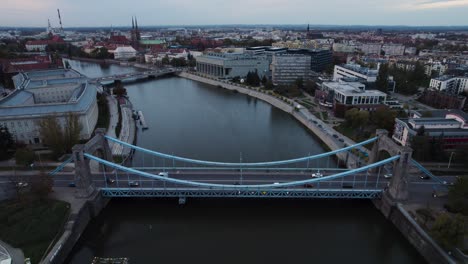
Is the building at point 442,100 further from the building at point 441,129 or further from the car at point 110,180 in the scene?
the car at point 110,180

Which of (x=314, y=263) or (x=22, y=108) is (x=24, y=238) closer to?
(x=314, y=263)

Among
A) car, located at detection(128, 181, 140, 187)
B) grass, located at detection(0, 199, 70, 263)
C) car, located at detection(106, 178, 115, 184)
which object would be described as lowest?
grass, located at detection(0, 199, 70, 263)

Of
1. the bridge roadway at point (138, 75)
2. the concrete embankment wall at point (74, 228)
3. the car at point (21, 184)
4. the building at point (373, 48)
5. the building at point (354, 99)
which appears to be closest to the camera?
the concrete embankment wall at point (74, 228)

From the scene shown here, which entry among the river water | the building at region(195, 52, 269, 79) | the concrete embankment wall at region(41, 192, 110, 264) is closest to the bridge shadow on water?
the river water

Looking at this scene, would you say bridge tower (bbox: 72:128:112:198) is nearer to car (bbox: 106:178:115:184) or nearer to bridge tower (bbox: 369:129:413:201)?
car (bbox: 106:178:115:184)

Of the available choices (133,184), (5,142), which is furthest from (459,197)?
(5,142)

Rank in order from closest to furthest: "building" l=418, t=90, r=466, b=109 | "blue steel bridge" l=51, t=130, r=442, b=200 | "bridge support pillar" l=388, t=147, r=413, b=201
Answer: "bridge support pillar" l=388, t=147, r=413, b=201 < "blue steel bridge" l=51, t=130, r=442, b=200 < "building" l=418, t=90, r=466, b=109

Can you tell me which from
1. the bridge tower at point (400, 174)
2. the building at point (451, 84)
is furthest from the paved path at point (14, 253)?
the building at point (451, 84)
